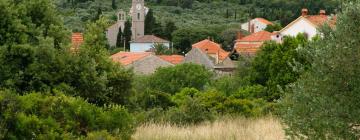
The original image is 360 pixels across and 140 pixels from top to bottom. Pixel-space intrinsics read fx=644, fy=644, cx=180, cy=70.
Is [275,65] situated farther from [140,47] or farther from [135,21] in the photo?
[135,21]

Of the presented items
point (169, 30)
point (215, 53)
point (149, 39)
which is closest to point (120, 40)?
point (149, 39)

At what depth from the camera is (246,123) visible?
9891 mm

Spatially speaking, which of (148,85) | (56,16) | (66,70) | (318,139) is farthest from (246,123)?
(148,85)

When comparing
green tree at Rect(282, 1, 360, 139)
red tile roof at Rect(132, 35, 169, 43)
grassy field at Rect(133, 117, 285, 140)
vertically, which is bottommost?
red tile roof at Rect(132, 35, 169, 43)

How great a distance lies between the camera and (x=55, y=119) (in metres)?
6.54

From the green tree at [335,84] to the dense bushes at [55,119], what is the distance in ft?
6.82

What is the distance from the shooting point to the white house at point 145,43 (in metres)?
84.2

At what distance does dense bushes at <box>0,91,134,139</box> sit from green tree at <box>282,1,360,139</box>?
208cm

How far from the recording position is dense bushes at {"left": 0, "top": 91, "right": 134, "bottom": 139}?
6.11 m

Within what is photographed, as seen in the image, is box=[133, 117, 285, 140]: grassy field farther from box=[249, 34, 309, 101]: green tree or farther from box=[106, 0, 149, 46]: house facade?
box=[106, 0, 149, 46]: house facade

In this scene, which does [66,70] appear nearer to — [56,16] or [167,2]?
[56,16]

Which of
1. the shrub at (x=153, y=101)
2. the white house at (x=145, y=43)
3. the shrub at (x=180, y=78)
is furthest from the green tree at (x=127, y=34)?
the shrub at (x=153, y=101)

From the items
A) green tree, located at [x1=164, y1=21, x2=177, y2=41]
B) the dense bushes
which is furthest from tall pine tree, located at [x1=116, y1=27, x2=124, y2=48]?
the dense bushes

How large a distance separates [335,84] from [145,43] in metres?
82.1
